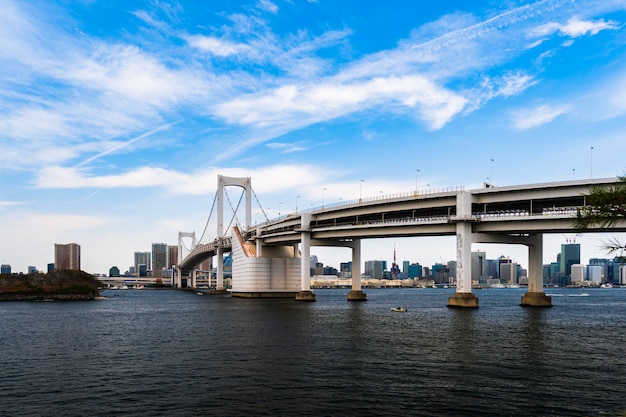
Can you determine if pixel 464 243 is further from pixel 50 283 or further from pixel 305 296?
pixel 50 283

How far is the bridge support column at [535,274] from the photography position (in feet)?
302

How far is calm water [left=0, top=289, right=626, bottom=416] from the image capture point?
26672 millimetres

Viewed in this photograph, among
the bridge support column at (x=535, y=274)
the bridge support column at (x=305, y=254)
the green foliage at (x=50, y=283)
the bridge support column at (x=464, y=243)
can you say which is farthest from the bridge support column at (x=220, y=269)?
the bridge support column at (x=464, y=243)

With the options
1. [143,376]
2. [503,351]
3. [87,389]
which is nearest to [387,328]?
[503,351]

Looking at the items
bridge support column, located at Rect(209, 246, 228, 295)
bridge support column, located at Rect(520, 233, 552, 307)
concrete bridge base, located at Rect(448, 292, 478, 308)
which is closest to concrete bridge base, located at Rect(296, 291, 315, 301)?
concrete bridge base, located at Rect(448, 292, 478, 308)

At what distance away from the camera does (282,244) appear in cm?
13950

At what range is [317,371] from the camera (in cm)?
3509

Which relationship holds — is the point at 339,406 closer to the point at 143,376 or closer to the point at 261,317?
the point at 143,376

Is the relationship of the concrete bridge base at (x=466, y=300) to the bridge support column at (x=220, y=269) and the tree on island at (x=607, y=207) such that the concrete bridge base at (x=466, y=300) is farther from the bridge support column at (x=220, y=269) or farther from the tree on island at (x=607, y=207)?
the bridge support column at (x=220, y=269)

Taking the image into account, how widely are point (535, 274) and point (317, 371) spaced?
229 ft

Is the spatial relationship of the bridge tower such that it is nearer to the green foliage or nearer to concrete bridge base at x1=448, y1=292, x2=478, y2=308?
the green foliage

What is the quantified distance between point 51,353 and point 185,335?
47.2 feet

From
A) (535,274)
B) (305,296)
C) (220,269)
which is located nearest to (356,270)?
(305,296)

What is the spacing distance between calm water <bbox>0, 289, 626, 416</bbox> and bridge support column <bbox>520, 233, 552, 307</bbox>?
103ft
